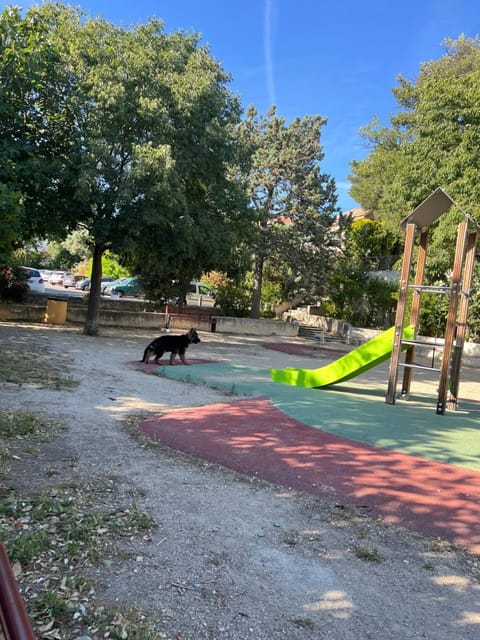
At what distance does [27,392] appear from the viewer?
7.45 m

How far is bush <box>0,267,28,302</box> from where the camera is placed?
61.0 feet

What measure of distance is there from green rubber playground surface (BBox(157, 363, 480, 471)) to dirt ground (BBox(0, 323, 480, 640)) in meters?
2.36

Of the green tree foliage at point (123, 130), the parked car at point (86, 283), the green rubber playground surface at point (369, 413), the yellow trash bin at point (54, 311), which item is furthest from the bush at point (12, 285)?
the parked car at point (86, 283)

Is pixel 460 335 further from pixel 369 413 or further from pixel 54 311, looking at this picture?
pixel 54 311

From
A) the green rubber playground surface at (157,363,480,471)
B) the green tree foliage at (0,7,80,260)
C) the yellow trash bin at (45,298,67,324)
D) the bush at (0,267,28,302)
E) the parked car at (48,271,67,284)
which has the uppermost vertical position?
the green tree foliage at (0,7,80,260)

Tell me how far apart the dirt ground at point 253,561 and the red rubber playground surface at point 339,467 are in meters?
0.23

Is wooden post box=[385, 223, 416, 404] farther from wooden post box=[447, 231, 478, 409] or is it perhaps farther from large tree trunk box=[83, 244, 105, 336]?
Answer: large tree trunk box=[83, 244, 105, 336]

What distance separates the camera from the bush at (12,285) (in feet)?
61.0

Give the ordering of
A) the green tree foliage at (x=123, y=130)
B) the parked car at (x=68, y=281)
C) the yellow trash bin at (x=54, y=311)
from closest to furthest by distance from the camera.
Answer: the green tree foliage at (x=123, y=130) → the yellow trash bin at (x=54, y=311) → the parked car at (x=68, y=281)

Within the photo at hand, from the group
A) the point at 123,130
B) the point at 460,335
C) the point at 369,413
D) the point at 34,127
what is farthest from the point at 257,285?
the point at 369,413

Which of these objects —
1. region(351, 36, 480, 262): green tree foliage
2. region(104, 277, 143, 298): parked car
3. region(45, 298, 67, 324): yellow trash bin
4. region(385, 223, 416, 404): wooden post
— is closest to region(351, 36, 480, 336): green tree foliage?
region(351, 36, 480, 262): green tree foliage

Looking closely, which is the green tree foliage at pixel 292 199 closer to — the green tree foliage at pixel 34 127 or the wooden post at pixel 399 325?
the green tree foliage at pixel 34 127

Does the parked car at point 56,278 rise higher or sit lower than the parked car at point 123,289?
higher

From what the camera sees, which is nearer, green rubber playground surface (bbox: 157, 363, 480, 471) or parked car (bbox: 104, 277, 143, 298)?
green rubber playground surface (bbox: 157, 363, 480, 471)
